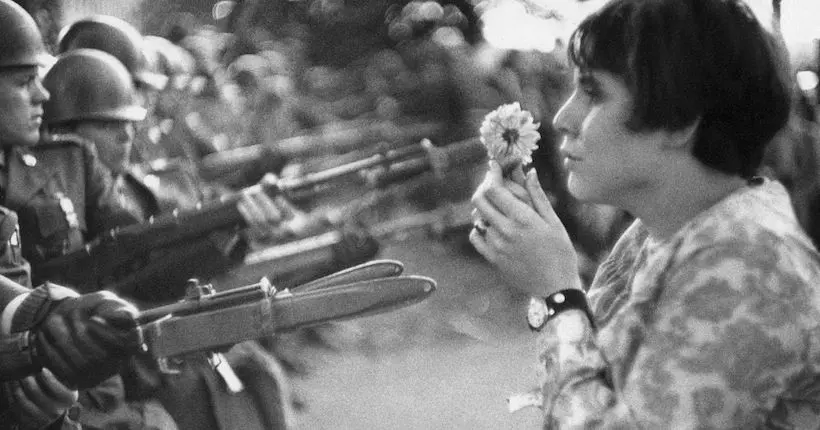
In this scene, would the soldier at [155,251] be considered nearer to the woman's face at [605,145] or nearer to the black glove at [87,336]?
the black glove at [87,336]

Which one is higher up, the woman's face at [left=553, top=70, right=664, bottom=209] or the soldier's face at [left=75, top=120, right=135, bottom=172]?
the woman's face at [left=553, top=70, right=664, bottom=209]

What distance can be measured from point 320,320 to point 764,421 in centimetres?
101

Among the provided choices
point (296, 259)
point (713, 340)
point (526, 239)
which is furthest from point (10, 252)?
point (296, 259)

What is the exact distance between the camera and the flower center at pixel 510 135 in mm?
2480

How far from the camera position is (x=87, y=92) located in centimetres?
539

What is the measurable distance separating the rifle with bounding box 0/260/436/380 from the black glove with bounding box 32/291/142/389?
0.14 ft

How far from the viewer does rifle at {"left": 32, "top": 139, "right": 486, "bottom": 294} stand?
4.69m

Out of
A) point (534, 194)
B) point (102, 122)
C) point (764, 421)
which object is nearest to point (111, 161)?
point (102, 122)

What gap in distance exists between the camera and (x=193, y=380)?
507 cm

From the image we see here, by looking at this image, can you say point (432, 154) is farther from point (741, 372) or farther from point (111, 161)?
point (741, 372)

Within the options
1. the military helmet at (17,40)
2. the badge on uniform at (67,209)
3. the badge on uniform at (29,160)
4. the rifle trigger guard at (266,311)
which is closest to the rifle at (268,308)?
the rifle trigger guard at (266,311)

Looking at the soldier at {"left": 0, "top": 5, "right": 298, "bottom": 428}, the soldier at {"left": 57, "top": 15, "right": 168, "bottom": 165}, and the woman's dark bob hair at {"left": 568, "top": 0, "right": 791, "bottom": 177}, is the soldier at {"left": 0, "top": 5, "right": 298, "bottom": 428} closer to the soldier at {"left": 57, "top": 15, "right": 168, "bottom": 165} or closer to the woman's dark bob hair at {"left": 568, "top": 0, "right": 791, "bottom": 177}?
the soldier at {"left": 57, "top": 15, "right": 168, "bottom": 165}

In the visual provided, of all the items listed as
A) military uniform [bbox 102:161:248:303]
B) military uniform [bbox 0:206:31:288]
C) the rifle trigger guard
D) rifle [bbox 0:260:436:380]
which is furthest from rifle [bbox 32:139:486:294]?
the rifle trigger guard

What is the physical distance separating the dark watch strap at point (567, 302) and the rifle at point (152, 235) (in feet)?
8.42
